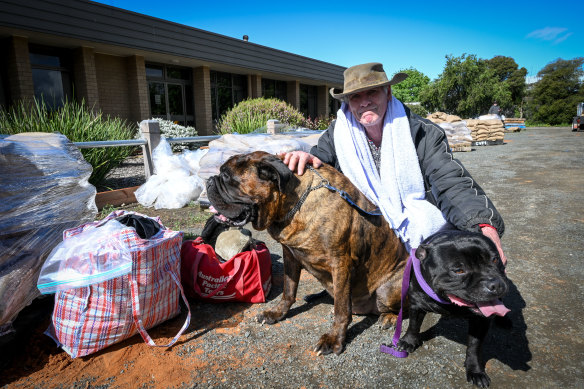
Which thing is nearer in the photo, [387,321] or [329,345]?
[329,345]

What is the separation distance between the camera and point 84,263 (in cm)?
197

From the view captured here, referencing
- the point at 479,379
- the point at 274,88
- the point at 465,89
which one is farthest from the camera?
the point at 465,89

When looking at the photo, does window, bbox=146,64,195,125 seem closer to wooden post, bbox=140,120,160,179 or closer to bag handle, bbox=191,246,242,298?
wooden post, bbox=140,120,160,179

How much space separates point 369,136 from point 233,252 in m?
1.50

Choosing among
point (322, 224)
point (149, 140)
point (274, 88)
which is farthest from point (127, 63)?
point (322, 224)

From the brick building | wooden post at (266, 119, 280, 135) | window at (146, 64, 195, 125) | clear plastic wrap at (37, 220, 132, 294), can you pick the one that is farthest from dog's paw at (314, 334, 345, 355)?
window at (146, 64, 195, 125)

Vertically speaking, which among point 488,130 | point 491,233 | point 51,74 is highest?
point 51,74

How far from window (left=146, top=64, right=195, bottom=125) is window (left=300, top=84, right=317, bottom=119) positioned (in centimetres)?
842

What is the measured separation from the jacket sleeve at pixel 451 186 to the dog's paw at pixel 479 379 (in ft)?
2.67

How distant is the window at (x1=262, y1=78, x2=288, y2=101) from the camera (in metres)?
18.5

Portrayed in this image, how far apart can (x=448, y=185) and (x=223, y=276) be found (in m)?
1.84

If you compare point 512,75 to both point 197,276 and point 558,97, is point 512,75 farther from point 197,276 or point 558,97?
point 197,276

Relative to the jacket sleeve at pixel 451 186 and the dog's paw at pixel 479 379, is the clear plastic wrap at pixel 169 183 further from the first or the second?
the dog's paw at pixel 479 379

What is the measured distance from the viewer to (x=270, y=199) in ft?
6.49
